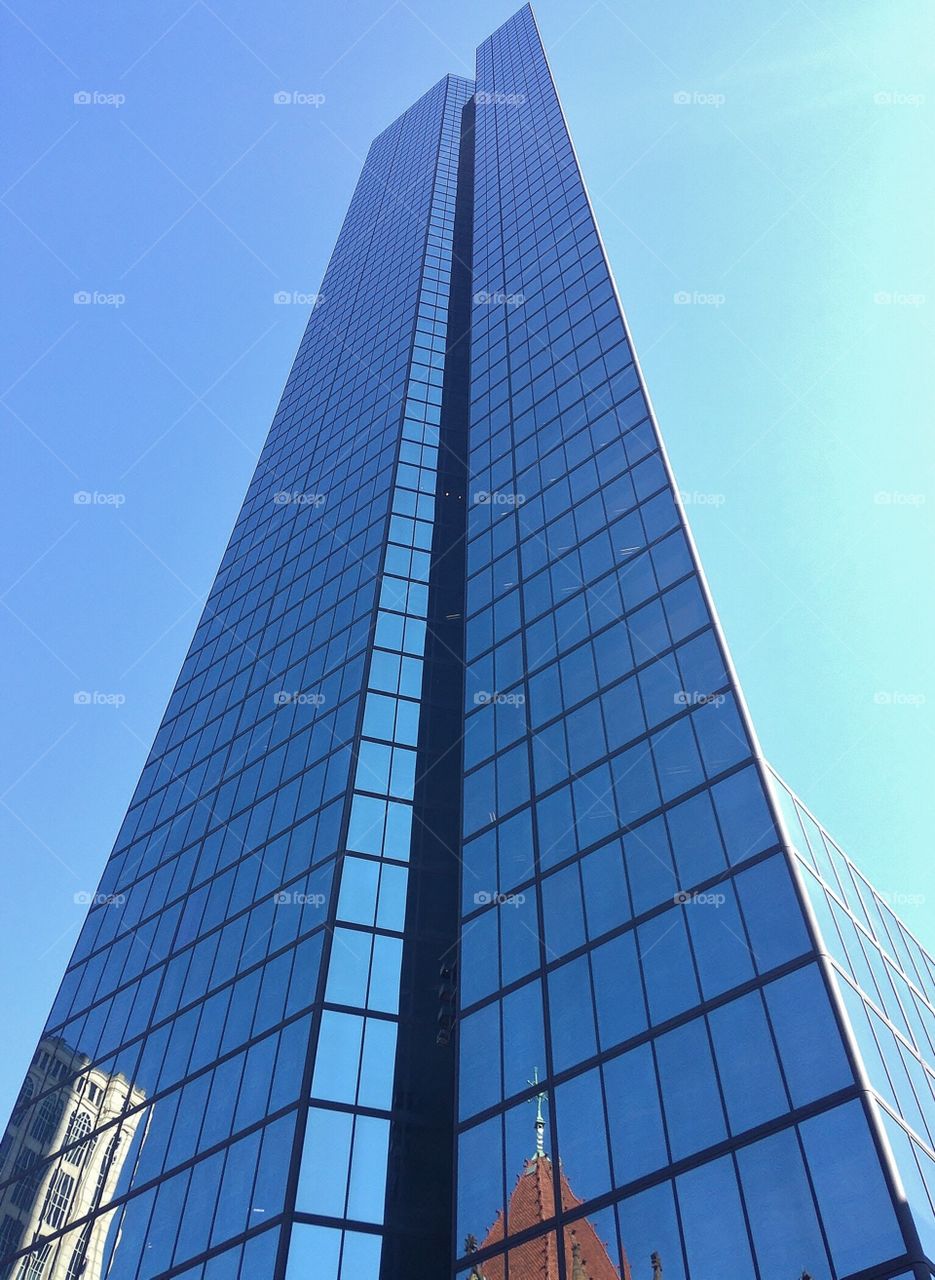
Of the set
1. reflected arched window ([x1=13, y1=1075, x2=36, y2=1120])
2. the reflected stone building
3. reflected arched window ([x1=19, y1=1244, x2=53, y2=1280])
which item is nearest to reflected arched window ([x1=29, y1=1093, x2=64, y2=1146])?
the reflected stone building

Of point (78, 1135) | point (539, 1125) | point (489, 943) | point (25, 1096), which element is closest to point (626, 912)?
point (489, 943)

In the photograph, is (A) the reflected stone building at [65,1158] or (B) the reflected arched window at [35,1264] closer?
(A) the reflected stone building at [65,1158]

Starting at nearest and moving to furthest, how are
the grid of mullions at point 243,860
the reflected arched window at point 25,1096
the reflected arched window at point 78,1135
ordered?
1. the grid of mullions at point 243,860
2. the reflected arched window at point 78,1135
3. the reflected arched window at point 25,1096

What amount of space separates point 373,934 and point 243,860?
9.82 m

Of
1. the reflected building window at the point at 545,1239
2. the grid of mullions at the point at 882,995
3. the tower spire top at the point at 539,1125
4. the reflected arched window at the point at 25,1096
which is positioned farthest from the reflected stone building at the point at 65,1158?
the grid of mullions at the point at 882,995

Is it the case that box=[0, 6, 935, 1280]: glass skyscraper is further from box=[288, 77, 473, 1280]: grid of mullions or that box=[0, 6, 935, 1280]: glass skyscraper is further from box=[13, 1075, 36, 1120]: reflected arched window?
box=[13, 1075, 36, 1120]: reflected arched window

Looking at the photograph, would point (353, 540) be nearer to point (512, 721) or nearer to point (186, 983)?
point (512, 721)

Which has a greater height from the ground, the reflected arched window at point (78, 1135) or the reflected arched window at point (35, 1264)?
the reflected arched window at point (78, 1135)

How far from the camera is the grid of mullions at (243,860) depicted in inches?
1396

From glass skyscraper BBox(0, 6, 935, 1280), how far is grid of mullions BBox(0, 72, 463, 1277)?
21 cm

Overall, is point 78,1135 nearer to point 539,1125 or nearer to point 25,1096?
point 25,1096

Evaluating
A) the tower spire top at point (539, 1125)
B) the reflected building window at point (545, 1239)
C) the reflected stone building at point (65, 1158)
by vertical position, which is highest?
the reflected stone building at point (65, 1158)

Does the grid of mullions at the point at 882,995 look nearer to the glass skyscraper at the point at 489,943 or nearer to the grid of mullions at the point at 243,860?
the glass skyscraper at the point at 489,943

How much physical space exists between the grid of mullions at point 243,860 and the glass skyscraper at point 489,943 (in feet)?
0.67
